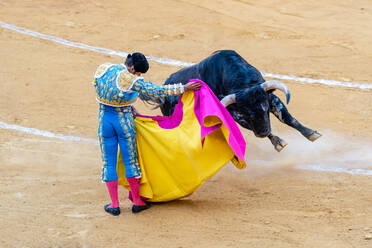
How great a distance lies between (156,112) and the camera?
858 cm

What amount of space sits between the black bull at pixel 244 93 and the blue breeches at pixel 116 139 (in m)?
1.24

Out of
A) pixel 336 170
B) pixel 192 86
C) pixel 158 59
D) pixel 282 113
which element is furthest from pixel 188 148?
pixel 158 59

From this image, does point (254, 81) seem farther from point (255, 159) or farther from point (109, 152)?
point (109, 152)

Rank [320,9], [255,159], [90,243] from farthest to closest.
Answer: [320,9] → [255,159] → [90,243]

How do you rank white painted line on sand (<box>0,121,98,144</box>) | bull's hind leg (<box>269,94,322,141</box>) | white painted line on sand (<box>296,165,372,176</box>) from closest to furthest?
1. white painted line on sand (<box>296,165,372,176</box>)
2. bull's hind leg (<box>269,94,322,141</box>)
3. white painted line on sand (<box>0,121,98,144</box>)

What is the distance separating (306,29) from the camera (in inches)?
436

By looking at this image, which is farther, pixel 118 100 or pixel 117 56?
pixel 117 56

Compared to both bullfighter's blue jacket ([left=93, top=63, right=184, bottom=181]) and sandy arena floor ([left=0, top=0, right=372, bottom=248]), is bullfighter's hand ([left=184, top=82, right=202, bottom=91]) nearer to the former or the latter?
bullfighter's blue jacket ([left=93, top=63, right=184, bottom=181])

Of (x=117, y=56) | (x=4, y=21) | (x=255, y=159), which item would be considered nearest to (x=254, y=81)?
(x=255, y=159)

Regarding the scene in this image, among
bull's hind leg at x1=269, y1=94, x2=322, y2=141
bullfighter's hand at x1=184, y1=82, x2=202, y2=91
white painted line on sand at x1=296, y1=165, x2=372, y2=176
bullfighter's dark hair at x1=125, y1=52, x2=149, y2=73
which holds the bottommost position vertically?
white painted line on sand at x1=296, y1=165, x2=372, y2=176

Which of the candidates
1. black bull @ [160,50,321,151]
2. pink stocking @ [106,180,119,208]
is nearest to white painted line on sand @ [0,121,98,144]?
black bull @ [160,50,321,151]

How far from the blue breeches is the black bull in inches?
48.7

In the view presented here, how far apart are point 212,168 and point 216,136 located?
11.7 inches

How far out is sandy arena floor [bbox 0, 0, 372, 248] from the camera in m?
5.24
